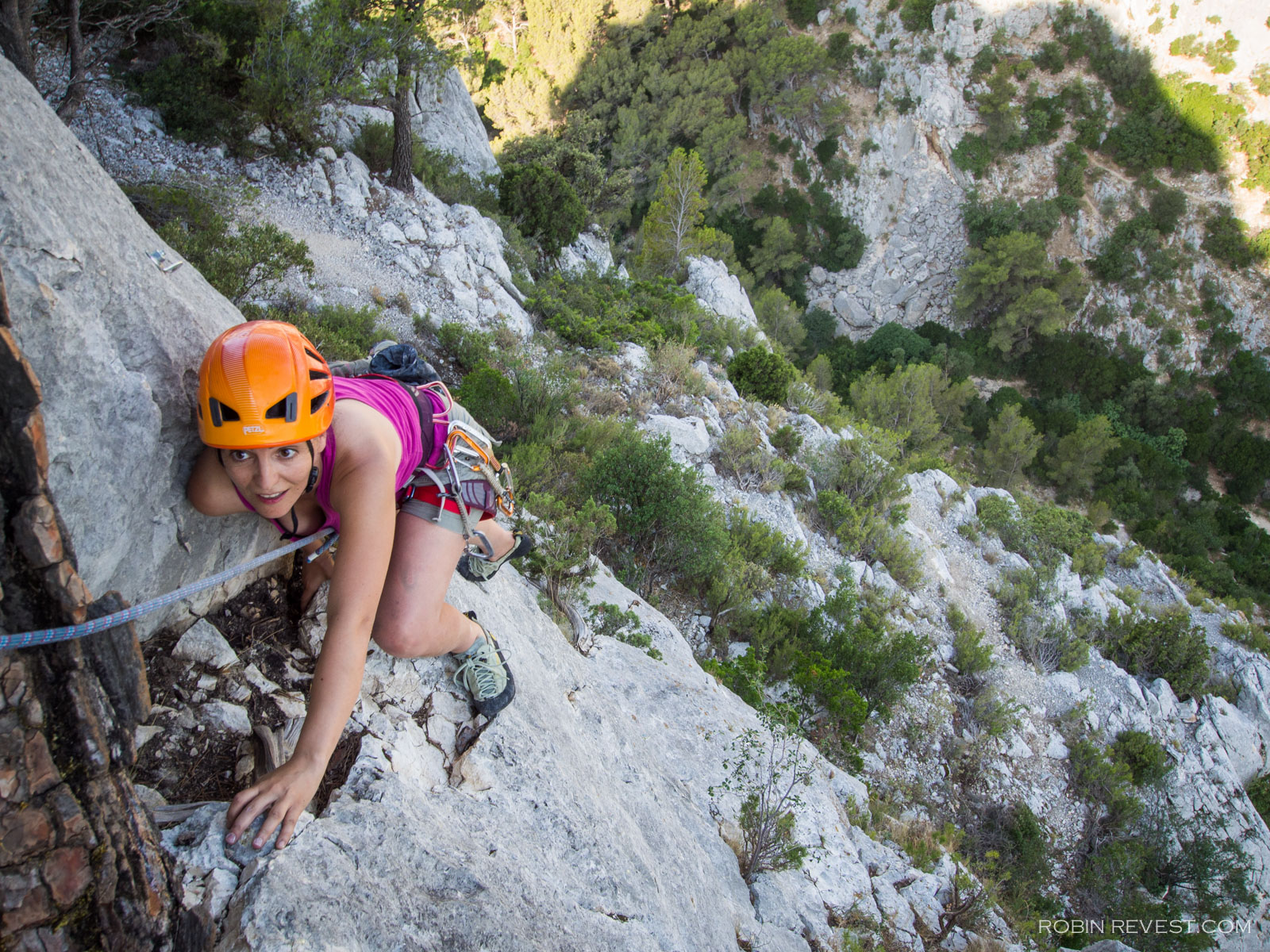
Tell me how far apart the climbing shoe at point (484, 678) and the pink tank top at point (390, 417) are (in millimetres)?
715

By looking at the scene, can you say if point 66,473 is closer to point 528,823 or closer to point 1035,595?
point 528,823

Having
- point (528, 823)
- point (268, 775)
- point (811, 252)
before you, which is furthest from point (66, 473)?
point (811, 252)

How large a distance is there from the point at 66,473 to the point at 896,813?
6.68 metres

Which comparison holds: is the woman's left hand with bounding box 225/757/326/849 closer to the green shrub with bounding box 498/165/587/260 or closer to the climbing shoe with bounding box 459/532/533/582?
the climbing shoe with bounding box 459/532/533/582

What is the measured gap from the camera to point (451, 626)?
8.12 feet

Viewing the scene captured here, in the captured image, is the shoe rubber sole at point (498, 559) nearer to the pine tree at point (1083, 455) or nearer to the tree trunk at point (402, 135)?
the tree trunk at point (402, 135)

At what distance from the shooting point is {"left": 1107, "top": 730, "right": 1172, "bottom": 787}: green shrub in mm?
9023

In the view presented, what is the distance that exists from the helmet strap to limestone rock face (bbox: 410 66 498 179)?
15.2m

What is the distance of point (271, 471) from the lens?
68.8 inches

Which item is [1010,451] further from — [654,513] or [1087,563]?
[654,513]

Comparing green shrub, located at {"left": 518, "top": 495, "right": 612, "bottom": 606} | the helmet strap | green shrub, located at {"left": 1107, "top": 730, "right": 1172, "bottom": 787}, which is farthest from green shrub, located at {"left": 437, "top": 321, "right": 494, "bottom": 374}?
green shrub, located at {"left": 1107, "top": 730, "right": 1172, "bottom": 787}

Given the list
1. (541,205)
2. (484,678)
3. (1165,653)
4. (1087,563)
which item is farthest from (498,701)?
(541,205)

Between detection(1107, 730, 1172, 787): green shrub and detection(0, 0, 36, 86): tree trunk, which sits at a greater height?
detection(0, 0, 36, 86): tree trunk

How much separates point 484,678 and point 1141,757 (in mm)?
10599
